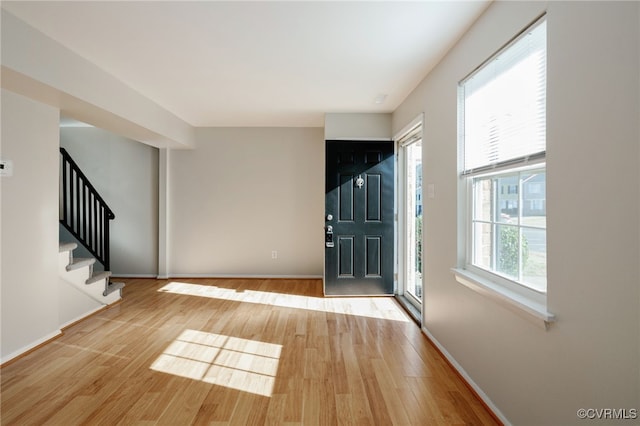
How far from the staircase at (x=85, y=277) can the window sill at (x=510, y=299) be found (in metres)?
4.01

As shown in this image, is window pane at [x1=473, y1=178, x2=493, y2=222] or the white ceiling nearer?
the white ceiling

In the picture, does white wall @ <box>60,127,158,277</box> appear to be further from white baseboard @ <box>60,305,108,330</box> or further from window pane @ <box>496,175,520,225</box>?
window pane @ <box>496,175,520,225</box>

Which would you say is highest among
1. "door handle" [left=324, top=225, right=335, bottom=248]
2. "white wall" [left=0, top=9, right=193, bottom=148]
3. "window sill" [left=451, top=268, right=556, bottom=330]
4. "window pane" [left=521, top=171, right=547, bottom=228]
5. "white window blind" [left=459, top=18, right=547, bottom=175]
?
"white wall" [left=0, top=9, right=193, bottom=148]

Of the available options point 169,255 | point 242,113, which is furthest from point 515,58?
point 169,255

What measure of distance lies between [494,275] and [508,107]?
107cm

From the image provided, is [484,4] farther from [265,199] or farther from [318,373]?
[265,199]

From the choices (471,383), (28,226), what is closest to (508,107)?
(471,383)

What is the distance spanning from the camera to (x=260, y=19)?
2346 mm

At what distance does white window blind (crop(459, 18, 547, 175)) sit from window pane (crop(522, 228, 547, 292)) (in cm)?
41

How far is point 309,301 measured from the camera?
4.61m

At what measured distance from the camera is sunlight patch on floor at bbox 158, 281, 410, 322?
4.11 m

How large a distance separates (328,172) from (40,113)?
10.5 ft

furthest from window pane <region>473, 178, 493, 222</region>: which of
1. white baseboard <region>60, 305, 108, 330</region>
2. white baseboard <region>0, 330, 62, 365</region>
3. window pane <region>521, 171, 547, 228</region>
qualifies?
white baseboard <region>60, 305, 108, 330</region>

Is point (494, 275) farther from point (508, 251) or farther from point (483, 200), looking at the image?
point (483, 200)
